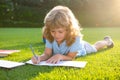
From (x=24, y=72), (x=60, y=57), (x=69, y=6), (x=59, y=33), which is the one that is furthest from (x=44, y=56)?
(x=69, y=6)

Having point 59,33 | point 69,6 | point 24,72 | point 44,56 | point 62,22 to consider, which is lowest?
point 69,6

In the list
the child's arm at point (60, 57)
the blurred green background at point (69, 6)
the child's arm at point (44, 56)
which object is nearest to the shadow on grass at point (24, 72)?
the child's arm at point (44, 56)

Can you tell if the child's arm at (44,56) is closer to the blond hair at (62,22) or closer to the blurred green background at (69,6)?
the blond hair at (62,22)

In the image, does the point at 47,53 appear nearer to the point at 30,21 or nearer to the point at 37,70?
the point at 37,70

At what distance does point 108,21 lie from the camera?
80.0 feet

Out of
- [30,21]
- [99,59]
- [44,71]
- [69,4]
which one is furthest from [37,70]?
[69,4]

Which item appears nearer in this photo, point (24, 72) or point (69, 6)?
point (24, 72)

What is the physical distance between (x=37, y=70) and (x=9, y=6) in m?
20.6

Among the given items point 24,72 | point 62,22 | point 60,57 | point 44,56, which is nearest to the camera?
point 24,72

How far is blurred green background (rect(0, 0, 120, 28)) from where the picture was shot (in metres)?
23.3

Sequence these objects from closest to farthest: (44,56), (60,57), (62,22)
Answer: (62,22)
(60,57)
(44,56)

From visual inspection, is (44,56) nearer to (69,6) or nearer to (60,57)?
(60,57)

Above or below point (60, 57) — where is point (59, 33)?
above

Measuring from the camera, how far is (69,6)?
83.7ft
